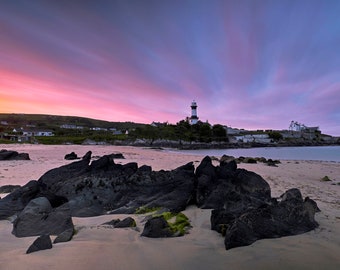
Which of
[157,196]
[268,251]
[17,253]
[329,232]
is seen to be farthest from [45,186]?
[329,232]

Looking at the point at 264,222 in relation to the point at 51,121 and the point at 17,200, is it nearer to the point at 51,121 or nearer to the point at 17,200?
the point at 17,200

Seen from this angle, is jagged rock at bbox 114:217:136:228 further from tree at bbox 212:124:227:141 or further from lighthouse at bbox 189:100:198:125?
lighthouse at bbox 189:100:198:125

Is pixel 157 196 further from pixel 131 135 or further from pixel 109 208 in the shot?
pixel 131 135

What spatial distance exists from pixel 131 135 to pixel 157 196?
306ft

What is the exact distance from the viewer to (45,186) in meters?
8.10

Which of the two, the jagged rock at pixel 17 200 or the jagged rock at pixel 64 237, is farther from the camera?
the jagged rock at pixel 17 200

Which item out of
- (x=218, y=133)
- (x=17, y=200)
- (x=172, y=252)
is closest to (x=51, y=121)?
(x=218, y=133)

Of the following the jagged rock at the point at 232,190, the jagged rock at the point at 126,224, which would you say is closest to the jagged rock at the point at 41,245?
the jagged rock at the point at 126,224

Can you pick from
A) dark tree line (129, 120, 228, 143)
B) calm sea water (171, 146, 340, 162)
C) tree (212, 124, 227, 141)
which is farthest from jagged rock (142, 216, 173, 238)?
tree (212, 124, 227, 141)

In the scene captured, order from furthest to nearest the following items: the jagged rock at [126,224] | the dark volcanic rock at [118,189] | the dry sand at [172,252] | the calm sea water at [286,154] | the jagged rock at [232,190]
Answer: the calm sea water at [286,154]
the dark volcanic rock at [118,189]
the jagged rock at [232,190]
the jagged rock at [126,224]
the dry sand at [172,252]

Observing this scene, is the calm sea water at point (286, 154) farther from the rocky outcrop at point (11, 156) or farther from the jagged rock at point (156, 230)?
the jagged rock at point (156, 230)

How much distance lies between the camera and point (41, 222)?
17.5 feet

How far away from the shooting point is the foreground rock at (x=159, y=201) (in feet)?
16.3

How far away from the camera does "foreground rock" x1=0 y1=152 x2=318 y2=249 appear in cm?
495
